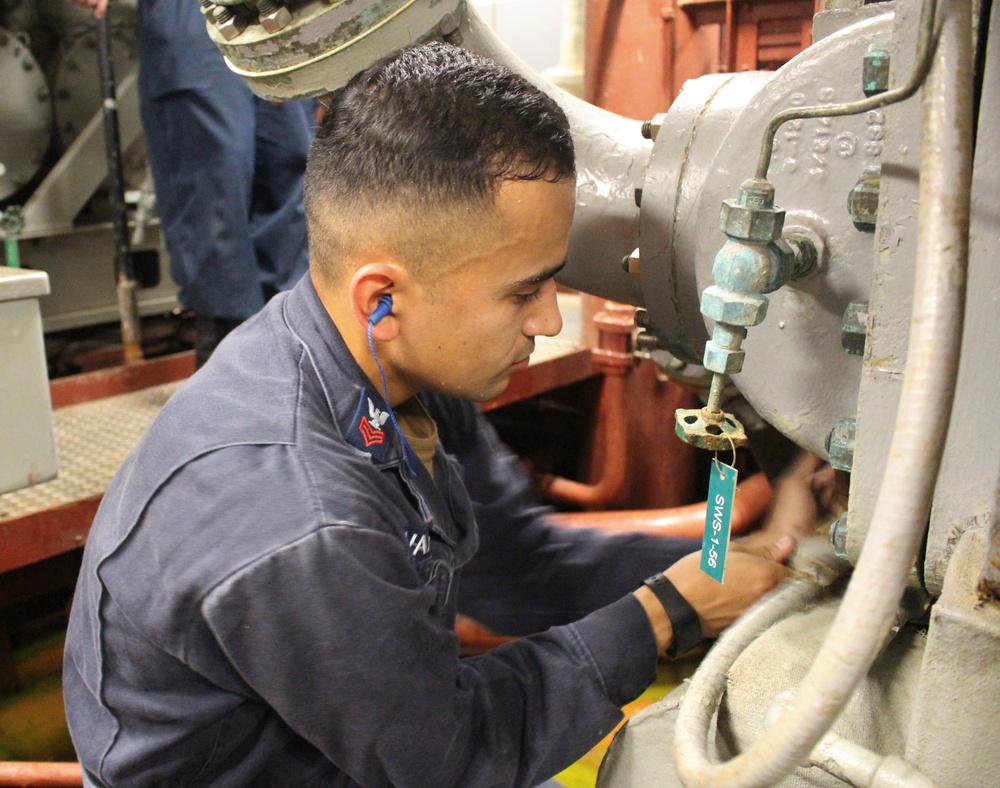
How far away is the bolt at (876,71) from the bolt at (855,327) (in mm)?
138

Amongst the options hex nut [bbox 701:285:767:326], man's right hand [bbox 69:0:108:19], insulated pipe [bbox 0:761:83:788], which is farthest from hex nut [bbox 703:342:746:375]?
man's right hand [bbox 69:0:108:19]

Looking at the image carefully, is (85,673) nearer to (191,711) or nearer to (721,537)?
(191,711)

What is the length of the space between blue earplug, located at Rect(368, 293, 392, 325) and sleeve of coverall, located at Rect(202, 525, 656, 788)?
19 centimetres

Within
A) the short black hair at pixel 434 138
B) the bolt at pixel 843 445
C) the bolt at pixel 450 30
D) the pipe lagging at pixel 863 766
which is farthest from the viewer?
the bolt at pixel 450 30

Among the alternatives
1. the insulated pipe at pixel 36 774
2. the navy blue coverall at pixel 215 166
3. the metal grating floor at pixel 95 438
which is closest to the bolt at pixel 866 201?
the insulated pipe at pixel 36 774

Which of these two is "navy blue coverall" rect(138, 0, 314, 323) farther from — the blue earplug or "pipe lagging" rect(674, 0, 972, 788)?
"pipe lagging" rect(674, 0, 972, 788)

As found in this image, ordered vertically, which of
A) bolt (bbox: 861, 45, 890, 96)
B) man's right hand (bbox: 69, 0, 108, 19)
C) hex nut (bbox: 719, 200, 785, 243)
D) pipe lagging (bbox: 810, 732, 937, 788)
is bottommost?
pipe lagging (bbox: 810, 732, 937, 788)

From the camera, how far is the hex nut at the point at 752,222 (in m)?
0.57

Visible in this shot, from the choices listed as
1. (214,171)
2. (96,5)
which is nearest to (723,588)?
(214,171)

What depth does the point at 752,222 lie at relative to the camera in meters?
0.57

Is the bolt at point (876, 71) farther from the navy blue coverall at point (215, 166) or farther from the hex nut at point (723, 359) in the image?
the navy blue coverall at point (215, 166)

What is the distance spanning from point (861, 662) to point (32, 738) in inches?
73.3

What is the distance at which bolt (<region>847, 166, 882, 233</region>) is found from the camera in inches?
23.0

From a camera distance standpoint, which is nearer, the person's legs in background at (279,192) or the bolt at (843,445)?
the bolt at (843,445)
